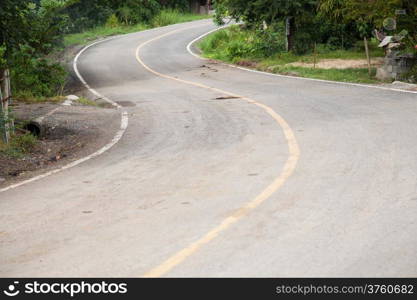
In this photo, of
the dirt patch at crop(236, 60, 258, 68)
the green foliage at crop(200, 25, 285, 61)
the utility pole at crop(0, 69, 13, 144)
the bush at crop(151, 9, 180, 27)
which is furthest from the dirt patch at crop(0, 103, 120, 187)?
the bush at crop(151, 9, 180, 27)

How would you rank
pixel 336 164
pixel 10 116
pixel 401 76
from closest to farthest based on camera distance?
pixel 336 164 < pixel 10 116 < pixel 401 76

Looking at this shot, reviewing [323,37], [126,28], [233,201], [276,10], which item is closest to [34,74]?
[233,201]

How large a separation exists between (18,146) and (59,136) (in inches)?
67.2

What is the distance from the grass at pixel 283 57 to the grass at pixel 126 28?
10.1m

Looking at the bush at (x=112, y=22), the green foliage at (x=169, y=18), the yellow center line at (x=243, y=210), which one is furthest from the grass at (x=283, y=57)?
the green foliage at (x=169, y=18)

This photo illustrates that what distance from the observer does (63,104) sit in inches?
757

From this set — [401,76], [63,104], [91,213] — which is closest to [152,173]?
[91,213]

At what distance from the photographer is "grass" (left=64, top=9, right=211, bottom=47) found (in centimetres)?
4790

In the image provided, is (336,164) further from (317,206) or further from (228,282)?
(228,282)

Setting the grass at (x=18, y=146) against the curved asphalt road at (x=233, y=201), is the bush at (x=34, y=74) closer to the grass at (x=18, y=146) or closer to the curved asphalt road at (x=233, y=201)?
the grass at (x=18, y=146)

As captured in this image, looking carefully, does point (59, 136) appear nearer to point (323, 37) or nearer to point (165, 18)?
point (323, 37)

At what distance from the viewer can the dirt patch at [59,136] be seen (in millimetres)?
11953

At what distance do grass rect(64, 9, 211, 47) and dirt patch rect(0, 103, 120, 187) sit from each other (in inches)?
1022

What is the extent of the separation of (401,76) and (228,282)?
17864 mm
